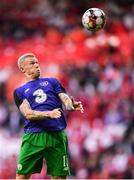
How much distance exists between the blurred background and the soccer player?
498cm

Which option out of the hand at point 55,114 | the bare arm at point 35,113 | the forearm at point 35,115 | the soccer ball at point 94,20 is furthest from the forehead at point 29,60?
the soccer ball at point 94,20

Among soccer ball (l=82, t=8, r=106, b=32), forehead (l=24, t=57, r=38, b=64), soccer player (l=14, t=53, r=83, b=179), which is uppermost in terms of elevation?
soccer ball (l=82, t=8, r=106, b=32)

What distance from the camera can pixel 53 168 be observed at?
6.05 m

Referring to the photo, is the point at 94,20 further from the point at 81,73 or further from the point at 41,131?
the point at 81,73

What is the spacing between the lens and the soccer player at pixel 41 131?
6.02m

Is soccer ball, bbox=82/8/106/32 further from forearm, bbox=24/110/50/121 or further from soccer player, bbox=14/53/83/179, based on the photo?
forearm, bbox=24/110/50/121

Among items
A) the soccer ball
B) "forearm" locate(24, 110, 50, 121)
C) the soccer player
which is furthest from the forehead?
the soccer ball

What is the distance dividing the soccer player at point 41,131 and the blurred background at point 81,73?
498 centimetres

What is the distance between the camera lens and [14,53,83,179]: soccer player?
19.7ft

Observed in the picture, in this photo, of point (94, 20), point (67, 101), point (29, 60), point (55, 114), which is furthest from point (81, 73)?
point (55, 114)

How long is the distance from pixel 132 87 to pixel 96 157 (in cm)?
144

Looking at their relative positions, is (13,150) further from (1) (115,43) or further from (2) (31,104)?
(2) (31,104)

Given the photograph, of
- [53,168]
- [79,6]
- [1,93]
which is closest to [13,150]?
[1,93]

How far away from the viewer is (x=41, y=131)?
6043 millimetres
